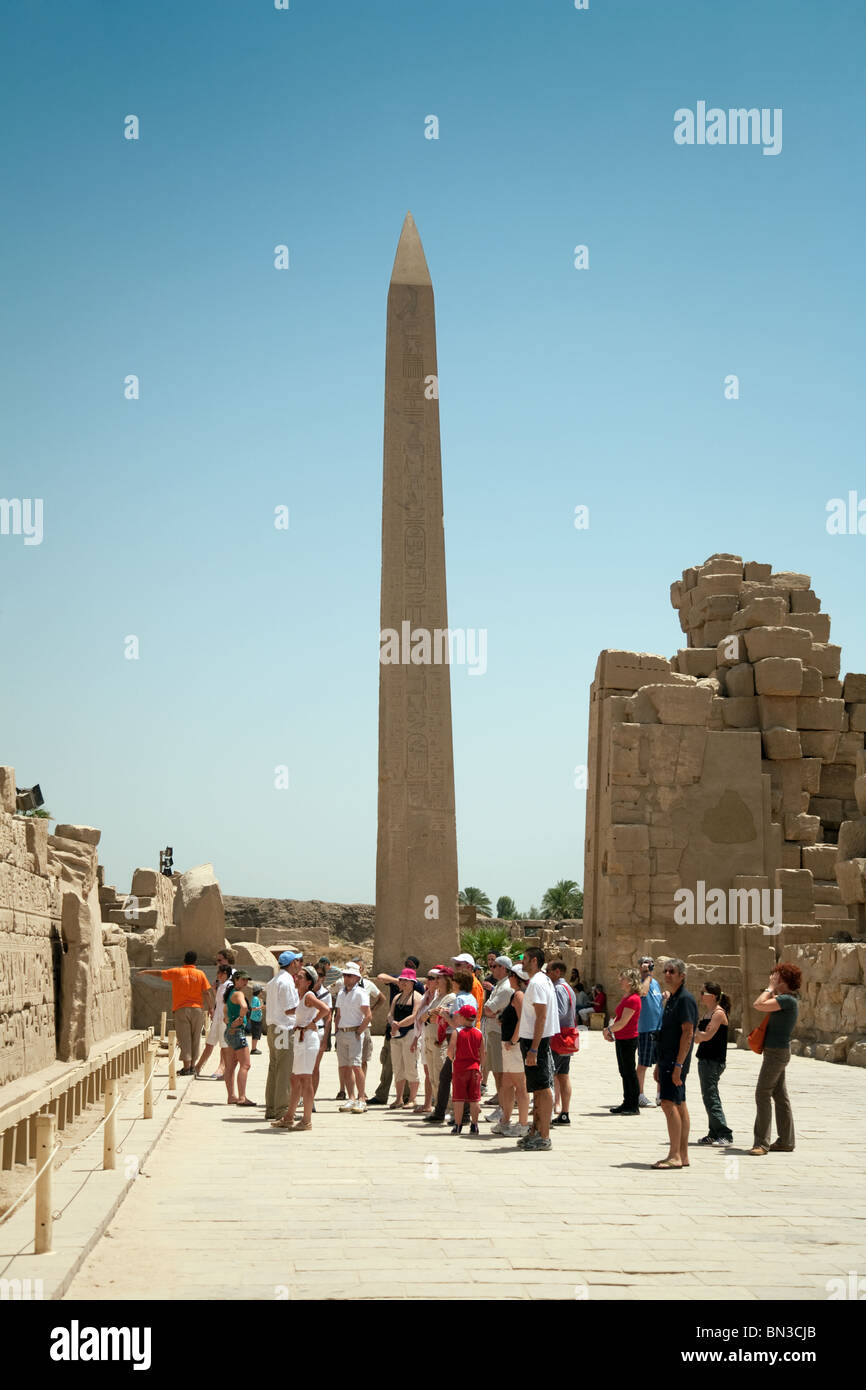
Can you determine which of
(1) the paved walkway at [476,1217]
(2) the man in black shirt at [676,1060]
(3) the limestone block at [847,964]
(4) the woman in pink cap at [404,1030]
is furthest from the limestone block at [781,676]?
(2) the man in black shirt at [676,1060]

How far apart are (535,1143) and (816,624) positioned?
55.3 feet

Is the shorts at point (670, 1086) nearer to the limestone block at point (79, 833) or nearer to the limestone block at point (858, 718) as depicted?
the limestone block at point (79, 833)

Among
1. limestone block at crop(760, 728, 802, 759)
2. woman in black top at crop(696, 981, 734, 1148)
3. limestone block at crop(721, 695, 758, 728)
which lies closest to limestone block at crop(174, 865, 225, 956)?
limestone block at crop(721, 695, 758, 728)

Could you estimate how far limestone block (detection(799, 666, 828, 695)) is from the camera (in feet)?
76.6

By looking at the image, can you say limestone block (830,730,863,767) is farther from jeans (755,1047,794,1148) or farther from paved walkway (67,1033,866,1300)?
jeans (755,1047,794,1148)

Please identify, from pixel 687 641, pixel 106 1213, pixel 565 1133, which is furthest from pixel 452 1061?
pixel 687 641

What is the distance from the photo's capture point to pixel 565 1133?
9898 millimetres

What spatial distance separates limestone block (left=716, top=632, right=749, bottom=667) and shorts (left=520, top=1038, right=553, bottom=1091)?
15689mm

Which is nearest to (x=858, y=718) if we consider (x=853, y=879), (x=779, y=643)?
(x=779, y=643)

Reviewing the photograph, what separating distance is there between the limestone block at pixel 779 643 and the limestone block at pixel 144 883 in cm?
1053

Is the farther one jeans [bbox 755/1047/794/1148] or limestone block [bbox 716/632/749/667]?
limestone block [bbox 716/632/749/667]

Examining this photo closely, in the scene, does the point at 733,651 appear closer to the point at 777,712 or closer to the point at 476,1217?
the point at 777,712

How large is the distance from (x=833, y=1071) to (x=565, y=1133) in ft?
16.4
